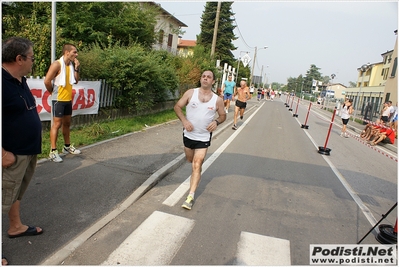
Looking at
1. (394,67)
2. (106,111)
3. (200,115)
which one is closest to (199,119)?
(200,115)

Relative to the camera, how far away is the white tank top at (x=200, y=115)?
412 centimetres

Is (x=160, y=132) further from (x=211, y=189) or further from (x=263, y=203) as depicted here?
(x=263, y=203)

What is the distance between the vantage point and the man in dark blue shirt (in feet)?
8.30

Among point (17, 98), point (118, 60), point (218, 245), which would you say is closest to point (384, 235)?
point (218, 245)

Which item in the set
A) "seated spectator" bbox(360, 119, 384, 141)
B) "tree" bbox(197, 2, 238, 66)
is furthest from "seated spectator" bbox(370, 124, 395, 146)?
"tree" bbox(197, 2, 238, 66)

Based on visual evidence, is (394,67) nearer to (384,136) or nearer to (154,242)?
(384,136)

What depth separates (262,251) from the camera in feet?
10.7

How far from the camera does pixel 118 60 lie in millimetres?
8438

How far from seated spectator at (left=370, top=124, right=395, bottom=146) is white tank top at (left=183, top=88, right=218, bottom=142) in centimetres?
1140

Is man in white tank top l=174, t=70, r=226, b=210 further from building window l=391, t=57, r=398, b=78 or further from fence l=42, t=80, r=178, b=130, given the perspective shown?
building window l=391, t=57, r=398, b=78

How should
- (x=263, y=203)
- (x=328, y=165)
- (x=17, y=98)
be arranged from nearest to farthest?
(x=17, y=98) → (x=263, y=203) → (x=328, y=165)

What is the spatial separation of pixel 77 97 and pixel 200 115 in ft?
15.2

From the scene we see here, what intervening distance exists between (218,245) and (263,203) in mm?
1532

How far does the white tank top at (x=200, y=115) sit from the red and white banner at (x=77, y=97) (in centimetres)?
417
